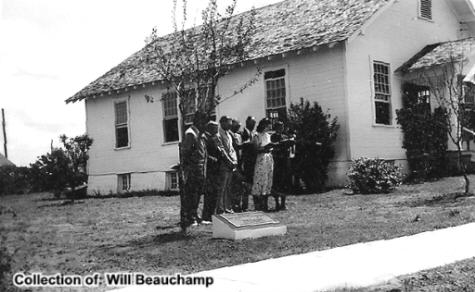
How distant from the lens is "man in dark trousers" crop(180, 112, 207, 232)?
31.3 feet

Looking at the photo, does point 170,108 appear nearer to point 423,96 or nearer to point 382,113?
point 382,113

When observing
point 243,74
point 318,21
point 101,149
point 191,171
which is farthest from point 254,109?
point 191,171

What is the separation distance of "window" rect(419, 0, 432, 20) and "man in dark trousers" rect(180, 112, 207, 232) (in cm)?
1334

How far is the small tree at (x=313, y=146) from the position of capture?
16.5 metres

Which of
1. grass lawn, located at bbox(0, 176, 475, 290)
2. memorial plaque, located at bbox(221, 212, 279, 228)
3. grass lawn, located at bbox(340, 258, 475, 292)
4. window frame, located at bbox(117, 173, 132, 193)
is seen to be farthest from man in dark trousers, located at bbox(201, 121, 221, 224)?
window frame, located at bbox(117, 173, 132, 193)

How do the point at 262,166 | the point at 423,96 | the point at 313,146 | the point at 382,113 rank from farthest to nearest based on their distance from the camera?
the point at 423,96 < the point at 382,113 < the point at 313,146 < the point at 262,166

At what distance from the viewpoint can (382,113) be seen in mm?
18516

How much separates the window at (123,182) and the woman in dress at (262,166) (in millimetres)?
12379

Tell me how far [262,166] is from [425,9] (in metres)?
11.7

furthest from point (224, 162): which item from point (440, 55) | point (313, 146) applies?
point (440, 55)

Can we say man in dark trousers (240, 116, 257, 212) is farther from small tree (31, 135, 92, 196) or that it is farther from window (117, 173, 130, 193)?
window (117, 173, 130, 193)

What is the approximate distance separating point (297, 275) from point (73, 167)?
14.9 meters

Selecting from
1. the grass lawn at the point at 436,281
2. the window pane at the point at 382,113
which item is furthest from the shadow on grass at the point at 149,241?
the window pane at the point at 382,113

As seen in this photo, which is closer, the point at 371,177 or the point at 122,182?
the point at 371,177
